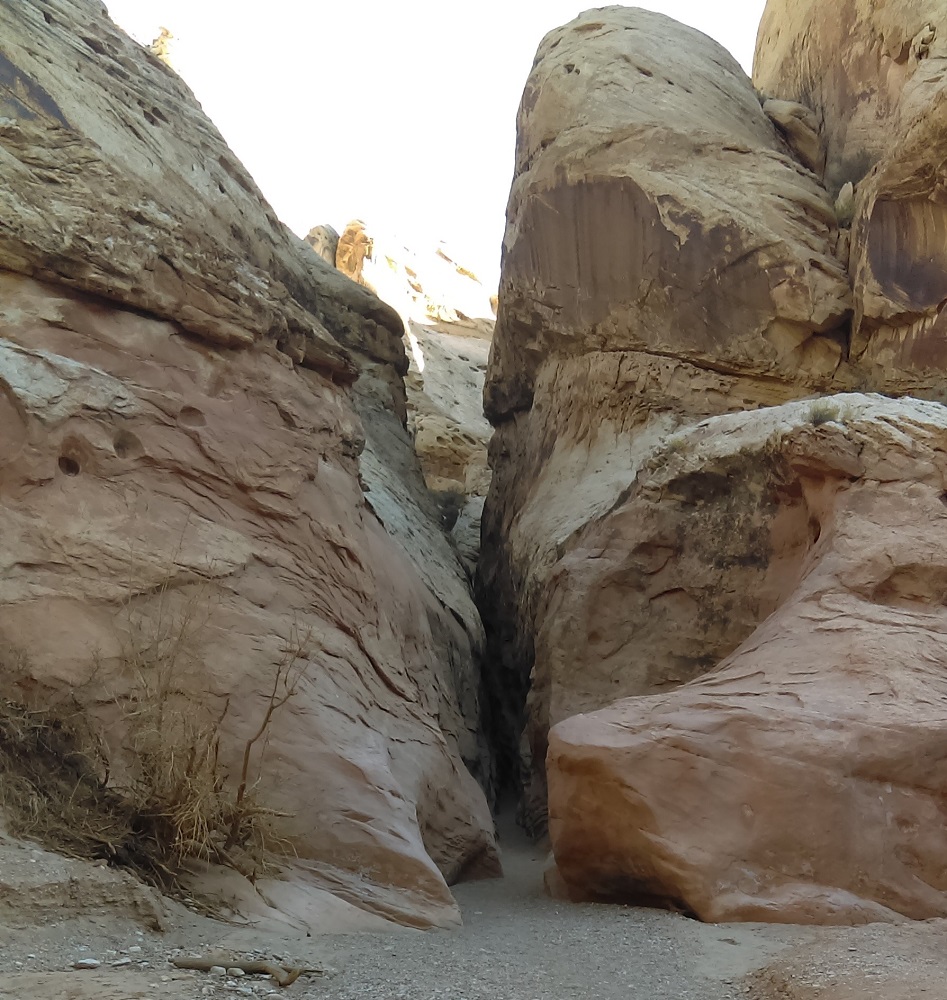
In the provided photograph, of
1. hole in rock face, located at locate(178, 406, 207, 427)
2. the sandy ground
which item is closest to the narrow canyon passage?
the sandy ground

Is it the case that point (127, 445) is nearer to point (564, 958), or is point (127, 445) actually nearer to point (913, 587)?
point (564, 958)

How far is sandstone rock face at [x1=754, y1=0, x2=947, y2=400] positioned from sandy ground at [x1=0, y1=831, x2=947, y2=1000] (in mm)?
7639

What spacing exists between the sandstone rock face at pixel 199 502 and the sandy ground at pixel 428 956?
30.7 inches

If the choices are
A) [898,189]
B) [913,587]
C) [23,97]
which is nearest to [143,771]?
[913,587]

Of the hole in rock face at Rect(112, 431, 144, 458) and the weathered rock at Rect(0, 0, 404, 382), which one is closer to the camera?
the hole in rock face at Rect(112, 431, 144, 458)

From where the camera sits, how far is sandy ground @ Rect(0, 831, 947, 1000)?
3.54 m

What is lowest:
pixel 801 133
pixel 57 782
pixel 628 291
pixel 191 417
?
pixel 57 782

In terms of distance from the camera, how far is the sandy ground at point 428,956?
11.6 feet

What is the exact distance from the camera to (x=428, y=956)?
4434 millimetres

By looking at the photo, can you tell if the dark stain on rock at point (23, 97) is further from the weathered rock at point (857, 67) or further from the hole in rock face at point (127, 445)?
the weathered rock at point (857, 67)

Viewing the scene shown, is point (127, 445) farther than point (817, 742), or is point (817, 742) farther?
point (127, 445)

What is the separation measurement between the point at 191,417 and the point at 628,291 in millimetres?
6700

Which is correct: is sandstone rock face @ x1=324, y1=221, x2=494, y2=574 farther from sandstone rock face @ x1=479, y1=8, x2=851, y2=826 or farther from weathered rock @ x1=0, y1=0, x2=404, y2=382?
weathered rock @ x1=0, y1=0, x2=404, y2=382

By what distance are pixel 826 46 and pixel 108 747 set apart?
43.5ft
